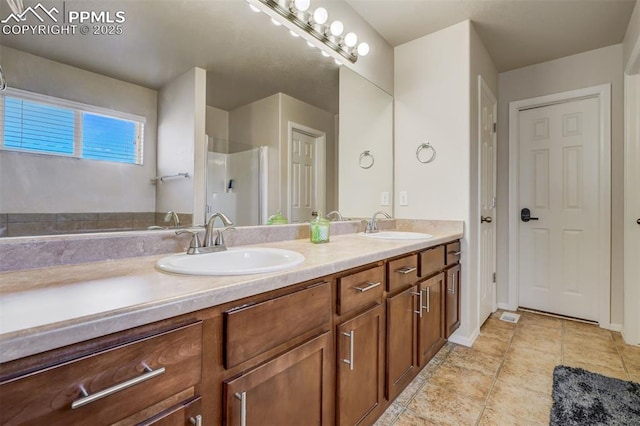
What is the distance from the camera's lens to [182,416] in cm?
61

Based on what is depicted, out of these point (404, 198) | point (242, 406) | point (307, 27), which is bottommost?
point (242, 406)

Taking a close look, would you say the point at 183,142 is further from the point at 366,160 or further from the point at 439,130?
the point at 439,130

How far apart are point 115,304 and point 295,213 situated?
1.18m

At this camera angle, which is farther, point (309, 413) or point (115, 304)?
point (309, 413)

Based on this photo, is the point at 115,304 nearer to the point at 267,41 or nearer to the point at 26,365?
the point at 26,365

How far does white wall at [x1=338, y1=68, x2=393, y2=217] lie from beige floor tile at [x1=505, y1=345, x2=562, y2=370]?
1310 mm

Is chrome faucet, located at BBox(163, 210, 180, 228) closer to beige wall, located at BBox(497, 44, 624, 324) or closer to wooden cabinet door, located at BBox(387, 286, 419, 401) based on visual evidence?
wooden cabinet door, located at BBox(387, 286, 419, 401)

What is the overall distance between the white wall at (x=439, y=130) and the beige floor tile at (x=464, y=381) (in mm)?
403

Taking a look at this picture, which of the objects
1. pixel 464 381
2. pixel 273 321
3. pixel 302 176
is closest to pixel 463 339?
pixel 464 381

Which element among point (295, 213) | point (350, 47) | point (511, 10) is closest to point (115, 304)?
point (295, 213)

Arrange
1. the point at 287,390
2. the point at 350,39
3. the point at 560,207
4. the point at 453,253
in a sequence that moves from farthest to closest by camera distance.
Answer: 1. the point at 560,207
2. the point at 453,253
3. the point at 350,39
4. the point at 287,390

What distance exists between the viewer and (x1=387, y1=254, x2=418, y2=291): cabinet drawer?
1342 mm

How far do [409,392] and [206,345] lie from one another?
4.57 ft

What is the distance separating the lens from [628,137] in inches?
86.4
